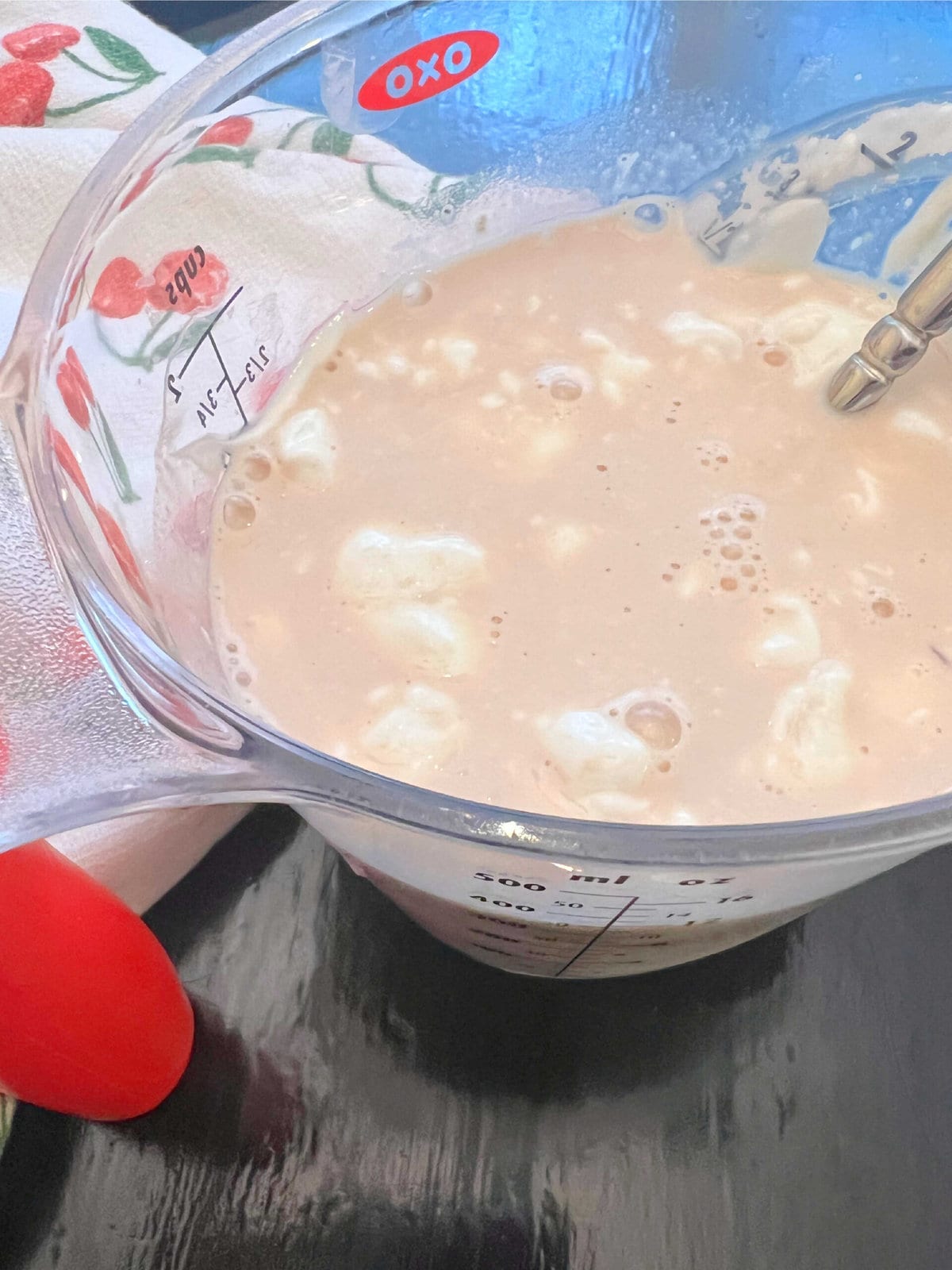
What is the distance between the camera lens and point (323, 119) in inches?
26.3

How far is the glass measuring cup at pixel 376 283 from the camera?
0.35 m

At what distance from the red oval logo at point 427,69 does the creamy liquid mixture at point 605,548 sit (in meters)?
0.12

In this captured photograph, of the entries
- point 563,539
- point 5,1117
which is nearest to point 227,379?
point 563,539

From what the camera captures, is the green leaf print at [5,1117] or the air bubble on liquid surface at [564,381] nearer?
the green leaf print at [5,1117]

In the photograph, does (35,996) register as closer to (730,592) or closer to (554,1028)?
(554,1028)

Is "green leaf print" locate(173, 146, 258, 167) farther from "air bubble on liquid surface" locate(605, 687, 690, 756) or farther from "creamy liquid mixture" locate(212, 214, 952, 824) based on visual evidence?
"air bubble on liquid surface" locate(605, 687, 690, 756)

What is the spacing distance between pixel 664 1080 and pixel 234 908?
27cm

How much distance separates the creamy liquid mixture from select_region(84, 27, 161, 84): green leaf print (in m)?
0.37

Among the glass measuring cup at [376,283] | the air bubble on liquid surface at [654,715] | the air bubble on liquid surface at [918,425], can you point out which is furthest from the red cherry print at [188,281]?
the air bubble on liquid surface at [918,425]

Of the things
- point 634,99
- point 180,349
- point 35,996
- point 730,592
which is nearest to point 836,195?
point 634,99

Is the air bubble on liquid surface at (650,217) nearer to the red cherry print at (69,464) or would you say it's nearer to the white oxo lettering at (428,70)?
the white oxo lettering at (428,70)

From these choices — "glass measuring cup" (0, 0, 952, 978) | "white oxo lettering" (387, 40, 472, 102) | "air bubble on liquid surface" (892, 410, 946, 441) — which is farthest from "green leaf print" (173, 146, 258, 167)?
"air bubble on liquid surface" (892, 410, 946, 441)

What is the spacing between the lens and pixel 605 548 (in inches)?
23.8

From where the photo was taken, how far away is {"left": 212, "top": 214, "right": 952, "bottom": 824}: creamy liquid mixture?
527 mm
